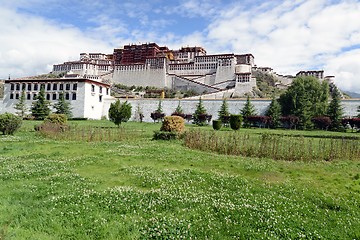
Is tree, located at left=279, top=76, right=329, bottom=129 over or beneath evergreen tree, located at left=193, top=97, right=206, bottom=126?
over

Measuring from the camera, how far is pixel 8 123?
21.6 m

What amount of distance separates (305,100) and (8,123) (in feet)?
121

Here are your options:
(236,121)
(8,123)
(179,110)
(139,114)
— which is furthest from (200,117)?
(8,123)

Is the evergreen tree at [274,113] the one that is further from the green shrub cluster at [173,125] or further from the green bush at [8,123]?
the green bush at [8,123]

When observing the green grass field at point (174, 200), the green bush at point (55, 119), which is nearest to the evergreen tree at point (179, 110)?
the green bush at point (55, 119)

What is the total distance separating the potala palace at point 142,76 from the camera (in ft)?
184

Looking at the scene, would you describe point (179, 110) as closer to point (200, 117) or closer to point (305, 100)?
point (200, 117)

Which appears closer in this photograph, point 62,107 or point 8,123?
point 8,123

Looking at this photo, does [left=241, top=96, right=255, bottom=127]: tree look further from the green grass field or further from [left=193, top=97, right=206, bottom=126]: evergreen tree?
the green grass field

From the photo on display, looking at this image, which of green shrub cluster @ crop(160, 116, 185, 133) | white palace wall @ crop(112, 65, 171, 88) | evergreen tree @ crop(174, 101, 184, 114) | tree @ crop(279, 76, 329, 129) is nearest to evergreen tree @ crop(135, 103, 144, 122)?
evergreen tree @ crop(174, 101, 184, 114)

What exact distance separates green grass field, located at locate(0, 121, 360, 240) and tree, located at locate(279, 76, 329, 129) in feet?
101

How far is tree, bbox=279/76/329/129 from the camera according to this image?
135ft

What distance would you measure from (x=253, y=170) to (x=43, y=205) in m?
6.81

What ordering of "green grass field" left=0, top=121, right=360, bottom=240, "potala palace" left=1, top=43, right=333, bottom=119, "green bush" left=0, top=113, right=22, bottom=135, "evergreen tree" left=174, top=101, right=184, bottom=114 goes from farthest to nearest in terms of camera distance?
"potala palace" left=1, top=43, right=333, bottom=119
"evergreen tree" left=174, top=101, right=184, bottom=114
"green bush" left=0, top=113, right=22, bottom=135
"green grass field" left=0, top=121, right=360, bottom=240
